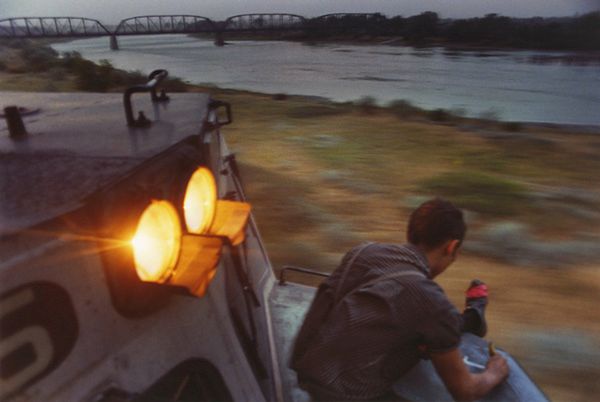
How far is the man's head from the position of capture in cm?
205

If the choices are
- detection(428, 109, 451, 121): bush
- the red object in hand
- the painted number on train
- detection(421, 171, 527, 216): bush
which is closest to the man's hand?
the red object in hand

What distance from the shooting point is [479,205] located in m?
6.21

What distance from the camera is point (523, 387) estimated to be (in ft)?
6.19

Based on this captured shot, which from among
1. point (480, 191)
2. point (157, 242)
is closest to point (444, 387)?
point (157, 242)

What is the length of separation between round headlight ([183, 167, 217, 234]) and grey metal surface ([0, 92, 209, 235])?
113mm

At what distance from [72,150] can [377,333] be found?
1.16 meters

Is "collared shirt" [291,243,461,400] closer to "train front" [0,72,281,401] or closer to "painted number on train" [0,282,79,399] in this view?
"train front" [0,72,281,401]

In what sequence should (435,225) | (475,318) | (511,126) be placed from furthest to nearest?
(511,126)
(475,318)
(435,225)

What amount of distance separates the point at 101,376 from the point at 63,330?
153mm

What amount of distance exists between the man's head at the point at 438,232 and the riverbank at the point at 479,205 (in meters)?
1.83

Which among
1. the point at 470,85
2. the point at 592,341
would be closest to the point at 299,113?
the point at 592,341

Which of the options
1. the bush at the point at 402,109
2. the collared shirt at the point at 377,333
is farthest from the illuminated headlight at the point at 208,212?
the bush at the point at 402,109

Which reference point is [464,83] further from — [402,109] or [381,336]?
[381,336]

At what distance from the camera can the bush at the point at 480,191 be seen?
6168mm
